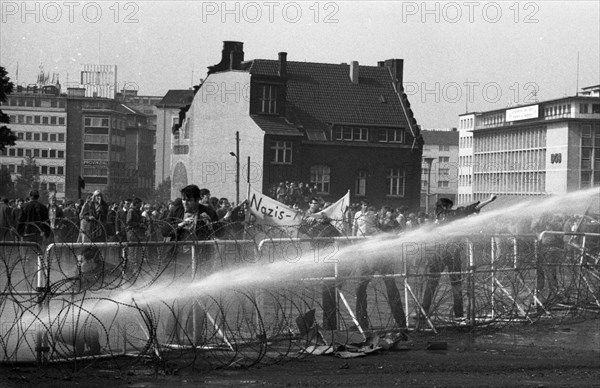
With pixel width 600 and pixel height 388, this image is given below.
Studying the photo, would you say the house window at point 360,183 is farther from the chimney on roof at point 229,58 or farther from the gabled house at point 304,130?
the chimney on roof at point 229,58

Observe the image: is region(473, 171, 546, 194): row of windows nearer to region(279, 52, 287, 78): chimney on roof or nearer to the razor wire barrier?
region(279, 52, 287, 78): chimney on roof

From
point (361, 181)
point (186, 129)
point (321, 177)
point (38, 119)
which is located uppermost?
point (38, 119)

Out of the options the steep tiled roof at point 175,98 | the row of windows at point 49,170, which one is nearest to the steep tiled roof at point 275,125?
the row of windows at point 49,170

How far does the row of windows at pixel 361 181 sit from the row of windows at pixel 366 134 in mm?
2226

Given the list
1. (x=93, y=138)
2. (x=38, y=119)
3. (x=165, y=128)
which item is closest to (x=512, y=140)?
(x=165, y=128)

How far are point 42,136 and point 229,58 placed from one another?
98141 mm

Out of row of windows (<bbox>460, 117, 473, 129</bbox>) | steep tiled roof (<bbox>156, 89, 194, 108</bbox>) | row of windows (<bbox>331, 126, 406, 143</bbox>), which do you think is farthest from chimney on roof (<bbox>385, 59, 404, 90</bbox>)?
row of windows (<bbox>460, 117, 473, 129</bbox>)

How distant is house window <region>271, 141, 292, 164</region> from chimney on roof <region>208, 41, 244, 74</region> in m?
7.46

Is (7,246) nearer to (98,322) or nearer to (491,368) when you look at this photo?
(98,322)

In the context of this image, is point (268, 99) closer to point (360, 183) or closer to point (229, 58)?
point (229, 58)

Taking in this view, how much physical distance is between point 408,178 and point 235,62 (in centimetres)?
1449

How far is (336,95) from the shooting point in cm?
7988

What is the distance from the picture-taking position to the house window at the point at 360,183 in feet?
254

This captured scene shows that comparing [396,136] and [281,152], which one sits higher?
[396,136]
